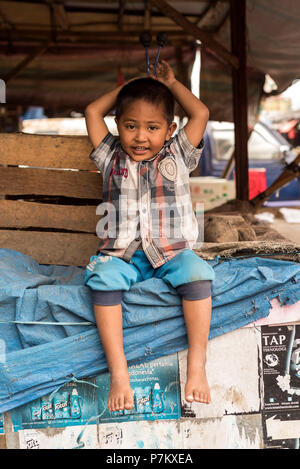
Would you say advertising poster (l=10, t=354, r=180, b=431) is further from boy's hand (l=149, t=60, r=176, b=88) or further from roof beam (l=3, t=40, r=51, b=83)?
roof beam (l=3, t=40, r=51, b=83)

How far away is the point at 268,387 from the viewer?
1.84 metres

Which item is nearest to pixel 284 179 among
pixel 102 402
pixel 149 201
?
pixel 149 201

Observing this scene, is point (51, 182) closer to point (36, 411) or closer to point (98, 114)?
point (98, 114)

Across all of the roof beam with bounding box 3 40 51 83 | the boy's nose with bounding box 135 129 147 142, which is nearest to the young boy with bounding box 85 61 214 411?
the boy's nose with bounding box 135 129 147 142

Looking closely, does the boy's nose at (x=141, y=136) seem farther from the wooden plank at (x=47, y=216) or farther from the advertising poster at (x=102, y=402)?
the advertising poster at (x=102, y=402)

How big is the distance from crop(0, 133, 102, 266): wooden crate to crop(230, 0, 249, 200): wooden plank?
201 centimetres

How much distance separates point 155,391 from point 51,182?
118 centimetres

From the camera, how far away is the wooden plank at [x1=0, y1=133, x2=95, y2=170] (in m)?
2.21

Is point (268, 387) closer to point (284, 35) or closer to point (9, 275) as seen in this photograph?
point (9, 275)

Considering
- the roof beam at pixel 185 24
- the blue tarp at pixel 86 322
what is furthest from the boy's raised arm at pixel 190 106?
the roof beam at pixel 185 24

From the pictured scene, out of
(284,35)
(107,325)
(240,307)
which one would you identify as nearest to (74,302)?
(107,325)

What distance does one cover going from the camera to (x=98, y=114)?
1956 millimetres

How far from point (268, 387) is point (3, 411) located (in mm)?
1106
